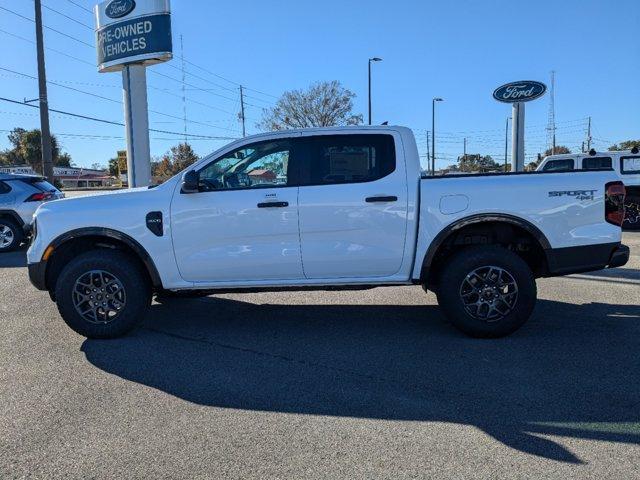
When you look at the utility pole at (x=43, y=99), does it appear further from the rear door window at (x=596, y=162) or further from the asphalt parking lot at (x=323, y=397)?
the rear door window at (x=596, y=162)

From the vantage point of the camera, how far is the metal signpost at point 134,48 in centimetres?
1684

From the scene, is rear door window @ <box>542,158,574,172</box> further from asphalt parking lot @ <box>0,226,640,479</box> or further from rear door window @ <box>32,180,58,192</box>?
rear door window @ <box>32,180,58,192</box>

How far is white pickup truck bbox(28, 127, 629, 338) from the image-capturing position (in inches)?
205

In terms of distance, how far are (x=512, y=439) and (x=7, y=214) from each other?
12.3m

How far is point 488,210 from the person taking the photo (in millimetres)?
5160

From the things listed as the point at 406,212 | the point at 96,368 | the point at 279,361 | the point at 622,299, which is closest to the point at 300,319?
the point at 279,361

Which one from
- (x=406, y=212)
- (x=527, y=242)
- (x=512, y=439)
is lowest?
(x=512, y=439)

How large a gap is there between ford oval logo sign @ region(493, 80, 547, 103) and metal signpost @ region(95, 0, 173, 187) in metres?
9.96

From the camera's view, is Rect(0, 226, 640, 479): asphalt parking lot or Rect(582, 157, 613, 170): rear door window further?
Rect(582, 157, 613, 170): rear door window

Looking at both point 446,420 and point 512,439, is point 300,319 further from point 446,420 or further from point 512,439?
point 512,439

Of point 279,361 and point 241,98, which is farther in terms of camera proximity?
point 241,98

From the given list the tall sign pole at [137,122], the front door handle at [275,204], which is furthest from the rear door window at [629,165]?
the tall sign pole at [137,122]

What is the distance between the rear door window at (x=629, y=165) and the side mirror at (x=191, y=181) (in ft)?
43.7

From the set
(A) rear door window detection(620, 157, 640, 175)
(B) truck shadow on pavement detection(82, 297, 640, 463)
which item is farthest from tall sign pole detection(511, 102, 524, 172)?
(B) truck shadow on pavement detection(82, 297, 640, 463)
